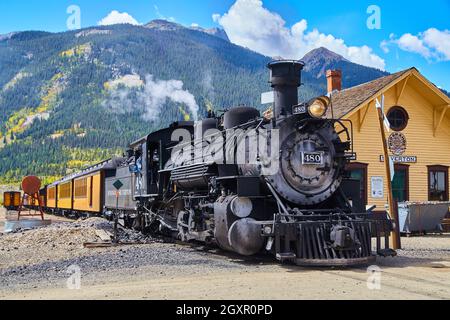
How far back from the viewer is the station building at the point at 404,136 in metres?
20.5

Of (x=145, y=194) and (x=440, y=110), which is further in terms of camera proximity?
(x=440, y=110)

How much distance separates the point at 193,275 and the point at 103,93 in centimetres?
15981

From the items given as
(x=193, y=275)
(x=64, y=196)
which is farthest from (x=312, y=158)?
(x=64, y=196)

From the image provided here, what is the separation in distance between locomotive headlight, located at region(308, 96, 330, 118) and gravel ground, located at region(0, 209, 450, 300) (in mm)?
2901

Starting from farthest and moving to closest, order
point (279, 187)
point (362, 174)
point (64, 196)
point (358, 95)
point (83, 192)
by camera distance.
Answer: point (64, 196) → point (83, 192) → point (358, 95) → point (362, 174) → point (279, 187)

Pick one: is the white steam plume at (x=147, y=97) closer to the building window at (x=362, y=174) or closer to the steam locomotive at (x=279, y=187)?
the building window at (x=362, y=174)

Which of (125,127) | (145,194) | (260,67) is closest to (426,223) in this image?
(145,194)

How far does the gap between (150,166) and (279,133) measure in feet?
20.2

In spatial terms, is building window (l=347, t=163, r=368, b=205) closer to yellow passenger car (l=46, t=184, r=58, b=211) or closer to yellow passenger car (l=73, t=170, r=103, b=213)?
yellow passenger car (l=73, t=170, r=103, b=213)

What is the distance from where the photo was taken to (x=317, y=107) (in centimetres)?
984

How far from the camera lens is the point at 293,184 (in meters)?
9.94

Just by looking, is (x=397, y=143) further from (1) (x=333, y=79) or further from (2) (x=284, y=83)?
(2) (x=284, y=83)
